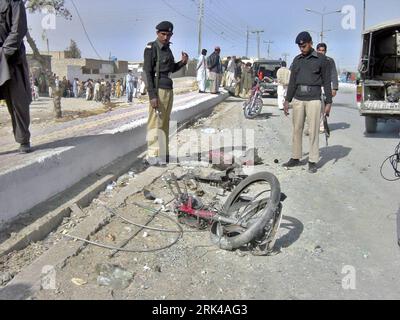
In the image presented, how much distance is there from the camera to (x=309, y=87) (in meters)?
7.01

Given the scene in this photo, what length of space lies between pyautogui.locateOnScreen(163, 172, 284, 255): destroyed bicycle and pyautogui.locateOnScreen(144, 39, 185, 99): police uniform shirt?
86.2 inches

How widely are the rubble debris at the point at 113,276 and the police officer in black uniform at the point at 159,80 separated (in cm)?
328

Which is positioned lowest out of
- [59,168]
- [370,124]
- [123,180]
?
[123,180]

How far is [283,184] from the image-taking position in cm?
639

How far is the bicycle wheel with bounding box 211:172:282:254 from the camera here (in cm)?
378

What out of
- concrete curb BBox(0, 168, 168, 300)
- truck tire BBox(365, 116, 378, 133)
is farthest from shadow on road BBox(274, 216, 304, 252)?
truck tire BBox(365, 116, 378, 133)

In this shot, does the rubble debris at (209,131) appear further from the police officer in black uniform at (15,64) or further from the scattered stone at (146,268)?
the scattered stone at (146,268)

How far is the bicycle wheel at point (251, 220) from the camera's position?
378 cm

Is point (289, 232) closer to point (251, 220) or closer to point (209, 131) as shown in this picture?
point (251, 220)

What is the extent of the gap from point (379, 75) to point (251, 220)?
10.6 meters

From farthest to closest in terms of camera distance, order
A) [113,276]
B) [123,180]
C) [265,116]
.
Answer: [265,116]
[123,180]
[113,276]

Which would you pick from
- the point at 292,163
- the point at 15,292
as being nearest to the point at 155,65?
the point at 292,163
